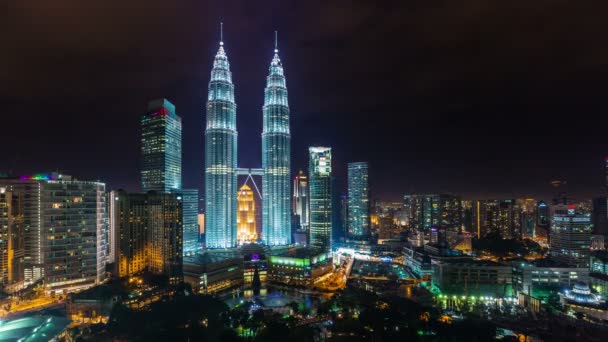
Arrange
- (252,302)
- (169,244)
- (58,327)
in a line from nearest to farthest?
(58,327)
(252,302)
(169,244)

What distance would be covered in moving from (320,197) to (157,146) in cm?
1913

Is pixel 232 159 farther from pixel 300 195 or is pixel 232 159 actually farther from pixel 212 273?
pixel 300 195

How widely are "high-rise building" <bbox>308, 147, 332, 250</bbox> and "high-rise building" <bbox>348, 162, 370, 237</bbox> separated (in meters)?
13.2

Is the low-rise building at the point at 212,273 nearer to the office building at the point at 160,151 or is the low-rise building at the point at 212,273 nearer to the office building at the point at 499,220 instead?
the office building at the point at 160,151

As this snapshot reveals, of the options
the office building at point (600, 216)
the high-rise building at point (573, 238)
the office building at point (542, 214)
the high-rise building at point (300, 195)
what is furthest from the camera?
the high-rise building at point (300, 195)

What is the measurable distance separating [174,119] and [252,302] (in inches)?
958

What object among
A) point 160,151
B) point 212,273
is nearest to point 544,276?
point 212,273

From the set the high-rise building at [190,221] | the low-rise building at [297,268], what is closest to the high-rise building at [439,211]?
the low-rise building at [297,268]

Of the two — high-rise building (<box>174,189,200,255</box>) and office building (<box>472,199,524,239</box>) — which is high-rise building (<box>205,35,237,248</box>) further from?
office building (<box>472,199,524,239</box>)

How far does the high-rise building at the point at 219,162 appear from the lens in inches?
1617

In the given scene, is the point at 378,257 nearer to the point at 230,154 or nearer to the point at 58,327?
the point at 230,154

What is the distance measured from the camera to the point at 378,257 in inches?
1563

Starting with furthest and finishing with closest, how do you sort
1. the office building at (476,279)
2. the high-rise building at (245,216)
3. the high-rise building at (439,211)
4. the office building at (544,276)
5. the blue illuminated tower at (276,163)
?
1. the high-rise building at (439,211)
2. the high-rise building at (245,216)
3. the blue illuminated tower at (276,163)
4. the office building at (476,279)
5. the office building at (544,276)

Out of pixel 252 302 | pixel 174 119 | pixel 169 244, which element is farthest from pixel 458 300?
pixel 174 119
